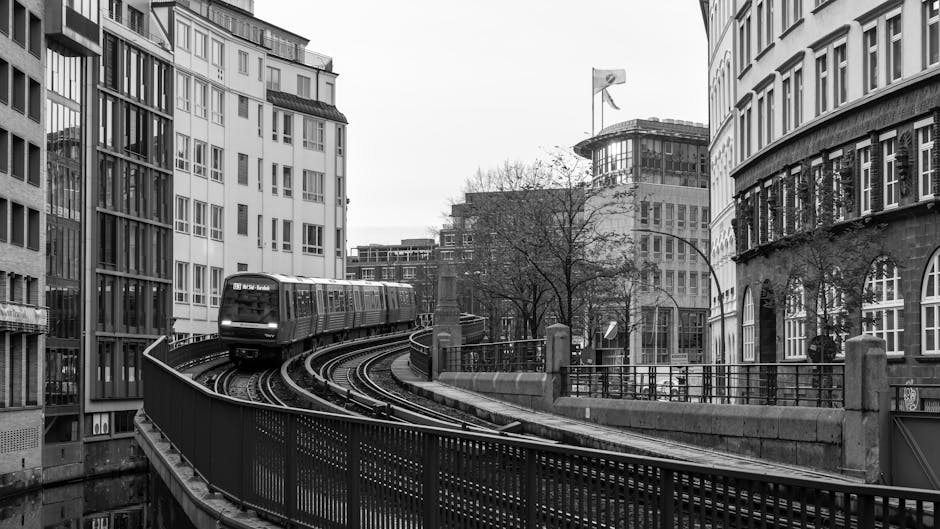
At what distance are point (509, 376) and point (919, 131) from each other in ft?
45.3

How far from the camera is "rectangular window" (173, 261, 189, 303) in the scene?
72500 millimetres

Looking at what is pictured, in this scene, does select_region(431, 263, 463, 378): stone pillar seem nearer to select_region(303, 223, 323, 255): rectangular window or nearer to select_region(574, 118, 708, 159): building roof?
select_region(303, 223, 323, 255): rectangular window

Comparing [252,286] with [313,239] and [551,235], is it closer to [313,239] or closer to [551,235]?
[551,235]

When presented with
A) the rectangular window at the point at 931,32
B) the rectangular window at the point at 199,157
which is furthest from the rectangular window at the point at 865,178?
the rectangular window at the point at 199,157

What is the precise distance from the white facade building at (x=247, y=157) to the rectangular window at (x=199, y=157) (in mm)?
55

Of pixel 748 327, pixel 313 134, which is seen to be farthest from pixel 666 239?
pixel 748 327

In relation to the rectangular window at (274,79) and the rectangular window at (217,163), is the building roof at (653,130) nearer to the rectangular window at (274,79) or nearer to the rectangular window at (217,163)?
the rectangular window at (274,79)

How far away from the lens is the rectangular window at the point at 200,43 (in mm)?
73562

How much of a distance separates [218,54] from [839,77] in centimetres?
4638

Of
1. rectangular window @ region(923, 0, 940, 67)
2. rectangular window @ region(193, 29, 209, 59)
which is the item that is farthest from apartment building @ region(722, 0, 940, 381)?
rectangular window @ region(193, 29, 209, 59)

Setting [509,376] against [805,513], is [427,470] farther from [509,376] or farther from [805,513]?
[509,376]

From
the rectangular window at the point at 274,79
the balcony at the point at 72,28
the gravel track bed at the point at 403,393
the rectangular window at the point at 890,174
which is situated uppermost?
the rectangular window at the point at 274,79

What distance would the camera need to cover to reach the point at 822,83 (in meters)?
38.8

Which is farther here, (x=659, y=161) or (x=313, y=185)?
(x=659, y=161)
